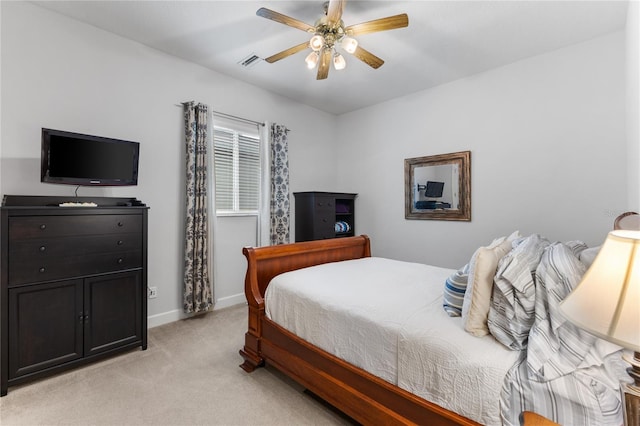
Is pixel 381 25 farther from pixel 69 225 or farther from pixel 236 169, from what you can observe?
pixel 69 225

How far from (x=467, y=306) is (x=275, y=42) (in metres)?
2.86

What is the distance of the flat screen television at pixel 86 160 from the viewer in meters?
2.26

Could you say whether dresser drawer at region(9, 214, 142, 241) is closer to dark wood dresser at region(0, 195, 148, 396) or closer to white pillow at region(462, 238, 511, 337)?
dark wood dresser at region(0, 195, 148, 396)

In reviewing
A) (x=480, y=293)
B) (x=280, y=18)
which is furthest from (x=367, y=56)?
(x=480, y=293)

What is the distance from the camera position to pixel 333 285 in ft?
6.99

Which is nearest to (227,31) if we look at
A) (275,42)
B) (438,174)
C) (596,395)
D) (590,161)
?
(275,42)

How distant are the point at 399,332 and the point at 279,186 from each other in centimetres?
303

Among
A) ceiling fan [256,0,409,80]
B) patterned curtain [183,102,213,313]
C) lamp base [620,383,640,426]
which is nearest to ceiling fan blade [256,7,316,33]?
ceiling fan [256,0,409,80]

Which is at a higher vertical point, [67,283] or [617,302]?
[617,302]

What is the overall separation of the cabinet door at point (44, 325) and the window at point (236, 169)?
172cm

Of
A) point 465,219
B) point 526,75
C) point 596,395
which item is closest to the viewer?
point 596,395

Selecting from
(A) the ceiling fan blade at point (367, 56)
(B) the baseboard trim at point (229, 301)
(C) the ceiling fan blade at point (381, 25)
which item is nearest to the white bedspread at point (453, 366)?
(C) the ceiling fan blade at point (381, 25)

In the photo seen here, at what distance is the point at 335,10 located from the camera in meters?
2.11

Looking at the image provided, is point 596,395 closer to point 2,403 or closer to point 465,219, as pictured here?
point 465,219
